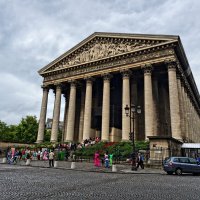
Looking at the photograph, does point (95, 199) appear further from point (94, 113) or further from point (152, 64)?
point (94, 113)

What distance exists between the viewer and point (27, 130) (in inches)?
2530

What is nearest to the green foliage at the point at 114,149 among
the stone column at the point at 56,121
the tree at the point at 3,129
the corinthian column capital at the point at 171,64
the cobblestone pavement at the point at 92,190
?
the stone column at the point at 56,121

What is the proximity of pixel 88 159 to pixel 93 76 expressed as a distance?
52.7 feet

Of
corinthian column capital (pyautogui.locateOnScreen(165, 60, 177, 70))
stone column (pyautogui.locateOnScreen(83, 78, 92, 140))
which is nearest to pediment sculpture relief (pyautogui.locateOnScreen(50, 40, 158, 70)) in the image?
corinthian column capital (pyautogui.locateOnScreen(165, 60, 177, 70))

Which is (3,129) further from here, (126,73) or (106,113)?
(126,73)

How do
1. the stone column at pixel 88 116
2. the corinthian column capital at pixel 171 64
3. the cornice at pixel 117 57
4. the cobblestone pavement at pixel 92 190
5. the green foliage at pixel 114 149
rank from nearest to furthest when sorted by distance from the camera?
1. the cobblestone pavement at pixel 92 190
2. the green foliage at pixel 114 149
3. the corinthian column capital at pixel 171 64
4. the cornice at pixel 117 57
5. the stone column at pixel 88 116

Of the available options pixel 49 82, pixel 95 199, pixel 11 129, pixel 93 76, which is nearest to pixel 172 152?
pixel 95 199

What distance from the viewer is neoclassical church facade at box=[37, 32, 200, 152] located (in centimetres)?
3123

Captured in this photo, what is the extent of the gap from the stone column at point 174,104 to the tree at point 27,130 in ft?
149

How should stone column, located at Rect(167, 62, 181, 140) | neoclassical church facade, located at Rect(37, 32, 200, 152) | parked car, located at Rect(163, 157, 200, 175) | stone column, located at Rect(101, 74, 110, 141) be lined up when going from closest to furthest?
parked car, located at Rect(163, 157, 200, 175) < stone column, located at Rect(167, 62, 181, 140) < neoclassical church facade, located at Rect(37, 32, 200, 152) < stone column, located at Rect(101, 74, 110, 141)

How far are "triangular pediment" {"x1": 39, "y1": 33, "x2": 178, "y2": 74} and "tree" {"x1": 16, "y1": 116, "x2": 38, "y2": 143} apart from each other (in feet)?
84.3

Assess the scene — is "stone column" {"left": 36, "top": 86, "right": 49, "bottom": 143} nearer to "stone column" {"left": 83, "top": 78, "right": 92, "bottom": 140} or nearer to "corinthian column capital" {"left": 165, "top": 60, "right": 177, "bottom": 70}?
"stone column" {"left": 83, "top": 78, "right": 92, "bottom": 140}

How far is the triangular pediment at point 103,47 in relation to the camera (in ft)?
110

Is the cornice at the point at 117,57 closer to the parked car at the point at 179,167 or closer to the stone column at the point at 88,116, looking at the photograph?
the stone column at the point at 88,116
